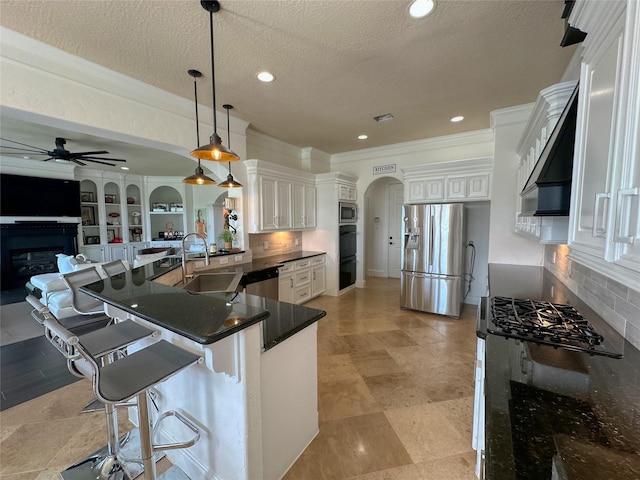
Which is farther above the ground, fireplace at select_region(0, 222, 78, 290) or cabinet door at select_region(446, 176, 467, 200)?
cabinet door at select_region(446, 176, 467, 200)

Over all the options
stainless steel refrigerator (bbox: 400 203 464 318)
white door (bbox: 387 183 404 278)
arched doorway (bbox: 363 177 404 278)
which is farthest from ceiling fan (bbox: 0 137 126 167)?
white door (bbox: 387 183 404 278)

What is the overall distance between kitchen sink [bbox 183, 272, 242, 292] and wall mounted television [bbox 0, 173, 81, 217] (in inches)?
229

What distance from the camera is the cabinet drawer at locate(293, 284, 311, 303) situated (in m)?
4.46

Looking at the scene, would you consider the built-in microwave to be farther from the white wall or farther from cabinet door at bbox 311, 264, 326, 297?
the white wall

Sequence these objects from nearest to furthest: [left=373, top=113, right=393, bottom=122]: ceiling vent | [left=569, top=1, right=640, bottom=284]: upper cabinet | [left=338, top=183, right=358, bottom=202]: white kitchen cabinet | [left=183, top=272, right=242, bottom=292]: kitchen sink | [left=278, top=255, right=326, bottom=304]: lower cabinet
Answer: [left=569, top=1, right=640, bottom=284]: upper cabinet
[left=183, top=272, right=242, bottom=292]: kitchen sink
[left=373, top=113, right=393, bottom=122]: ceiling vent
[left=278, top=255, right=326, bottom=304]: lower cabinet
[left=338, top=183, right=358, bottom=202]: white kitchen cabinet

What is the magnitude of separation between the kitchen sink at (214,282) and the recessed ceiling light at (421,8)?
267 cm

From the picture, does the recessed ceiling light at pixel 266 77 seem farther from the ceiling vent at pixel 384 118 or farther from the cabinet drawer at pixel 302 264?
the cabinet drawer at pixel 302 264

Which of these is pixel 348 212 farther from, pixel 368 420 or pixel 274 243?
pixel 368 420

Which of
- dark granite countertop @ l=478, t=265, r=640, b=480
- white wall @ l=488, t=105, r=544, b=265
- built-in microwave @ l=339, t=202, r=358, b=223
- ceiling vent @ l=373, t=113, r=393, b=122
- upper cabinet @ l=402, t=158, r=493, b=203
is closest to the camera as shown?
dark granite countertop @ l=478, t=265, r=640, b=480

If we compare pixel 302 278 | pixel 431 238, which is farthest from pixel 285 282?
pixel 431 238

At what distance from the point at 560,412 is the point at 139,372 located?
5.33 ft

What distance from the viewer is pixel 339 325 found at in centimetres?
379

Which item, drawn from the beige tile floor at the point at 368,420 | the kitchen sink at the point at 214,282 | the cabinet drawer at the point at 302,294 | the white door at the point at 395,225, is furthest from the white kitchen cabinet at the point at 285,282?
the white door at the point at 395,225

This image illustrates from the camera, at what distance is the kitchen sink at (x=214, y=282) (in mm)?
2775
